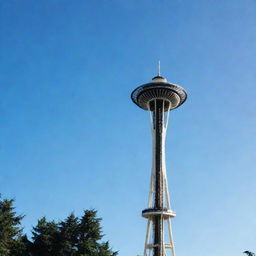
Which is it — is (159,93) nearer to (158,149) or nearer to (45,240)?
(158,149)

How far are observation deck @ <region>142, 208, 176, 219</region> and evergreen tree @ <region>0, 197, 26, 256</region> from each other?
69.2 ft

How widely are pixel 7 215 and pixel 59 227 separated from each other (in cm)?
909

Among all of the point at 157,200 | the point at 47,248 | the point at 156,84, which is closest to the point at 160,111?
the point at 156,84

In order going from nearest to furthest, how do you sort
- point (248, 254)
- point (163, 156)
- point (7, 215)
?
1. point (248, 254)
2. point (7, 215)
3. point (163, 156)

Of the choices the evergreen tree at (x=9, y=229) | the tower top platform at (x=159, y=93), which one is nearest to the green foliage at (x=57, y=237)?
the evergreen tree at (x=9, y=229)

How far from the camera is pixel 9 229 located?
53.1m

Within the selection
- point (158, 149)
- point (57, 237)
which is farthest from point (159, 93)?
point (57, 237)

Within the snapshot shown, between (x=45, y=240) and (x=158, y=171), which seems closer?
(x=45, y=240)

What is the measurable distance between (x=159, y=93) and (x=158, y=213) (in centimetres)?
2425

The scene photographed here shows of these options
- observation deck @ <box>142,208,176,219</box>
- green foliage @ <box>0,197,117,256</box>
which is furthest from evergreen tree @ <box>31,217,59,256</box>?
observation deck @ <box>142,208,176,219</box>

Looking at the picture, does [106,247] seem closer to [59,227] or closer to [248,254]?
[59,227]

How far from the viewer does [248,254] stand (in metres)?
33.8

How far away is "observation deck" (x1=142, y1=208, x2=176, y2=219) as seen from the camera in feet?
208

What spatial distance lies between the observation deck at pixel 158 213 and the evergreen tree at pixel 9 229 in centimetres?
2111
